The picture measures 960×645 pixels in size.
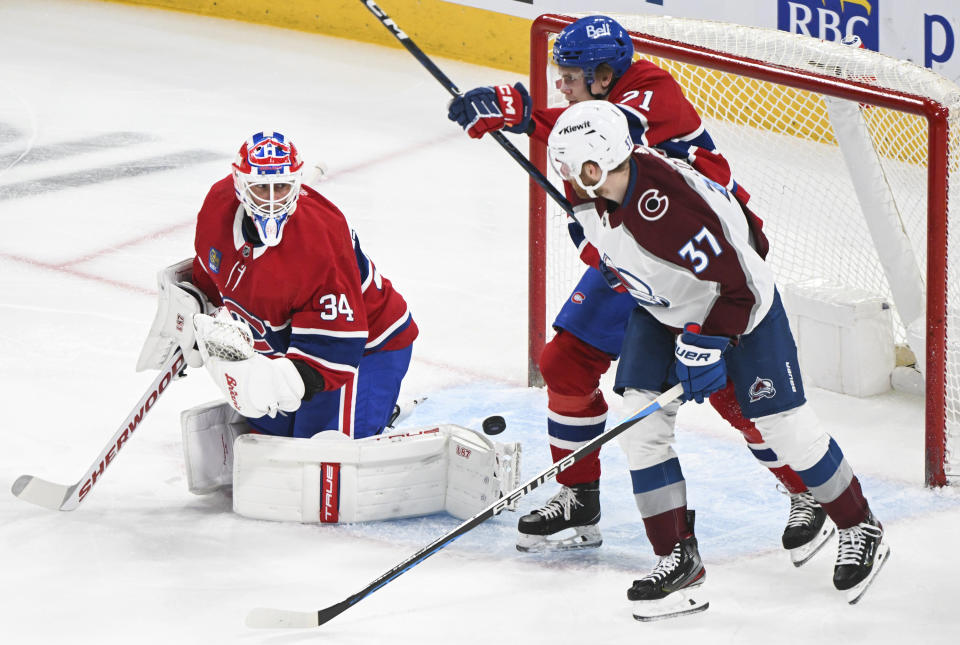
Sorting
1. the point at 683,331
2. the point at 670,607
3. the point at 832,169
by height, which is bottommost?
the point at 670,607

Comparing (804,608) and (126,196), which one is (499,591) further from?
(126,196)

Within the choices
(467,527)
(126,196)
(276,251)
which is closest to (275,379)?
(276,251)

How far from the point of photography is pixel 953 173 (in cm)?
353

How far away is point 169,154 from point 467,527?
3911mm

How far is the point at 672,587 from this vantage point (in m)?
3.06

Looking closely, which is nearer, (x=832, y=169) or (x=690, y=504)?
(x=690, y=504)

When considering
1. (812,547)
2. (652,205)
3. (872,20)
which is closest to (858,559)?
(812,547)

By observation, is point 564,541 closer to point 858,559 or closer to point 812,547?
point 812,547

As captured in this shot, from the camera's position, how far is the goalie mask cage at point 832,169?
3.56 m

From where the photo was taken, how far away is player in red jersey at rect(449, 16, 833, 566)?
3.31 metres

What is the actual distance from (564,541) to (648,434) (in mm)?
509

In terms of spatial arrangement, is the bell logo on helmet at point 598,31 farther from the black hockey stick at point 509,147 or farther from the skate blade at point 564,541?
the skate blade at point 564,541

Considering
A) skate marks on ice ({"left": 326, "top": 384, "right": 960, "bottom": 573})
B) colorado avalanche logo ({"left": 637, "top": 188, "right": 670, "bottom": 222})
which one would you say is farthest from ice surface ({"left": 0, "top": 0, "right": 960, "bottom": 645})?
colorado avalanche logo ({"left": 637, "top": 188, "right": 670, "bottom": 222})

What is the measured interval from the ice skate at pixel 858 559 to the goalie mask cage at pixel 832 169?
619mm
